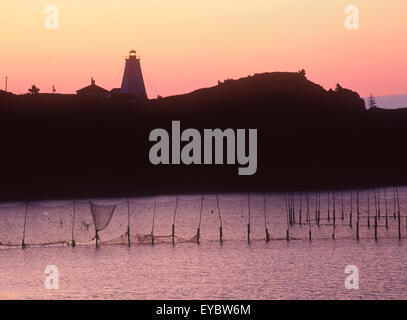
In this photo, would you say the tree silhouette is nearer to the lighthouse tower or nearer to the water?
the lighthouse tower

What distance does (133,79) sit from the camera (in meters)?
165

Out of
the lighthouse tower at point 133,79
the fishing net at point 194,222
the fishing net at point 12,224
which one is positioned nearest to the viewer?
the fishing net at point 194,222

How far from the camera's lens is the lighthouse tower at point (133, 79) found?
529 ft

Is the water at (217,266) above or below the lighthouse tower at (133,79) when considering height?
below

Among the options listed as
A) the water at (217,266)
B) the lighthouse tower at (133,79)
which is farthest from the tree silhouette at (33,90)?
the water at (217,266)

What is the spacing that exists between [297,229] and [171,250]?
35324 mm

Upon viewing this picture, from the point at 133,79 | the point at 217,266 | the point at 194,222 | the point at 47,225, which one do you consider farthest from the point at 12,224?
the point at 217,266

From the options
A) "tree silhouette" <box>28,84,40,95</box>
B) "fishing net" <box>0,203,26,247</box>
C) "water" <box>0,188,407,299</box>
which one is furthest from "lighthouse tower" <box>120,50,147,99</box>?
"water" <box>0,188,407,299</box>

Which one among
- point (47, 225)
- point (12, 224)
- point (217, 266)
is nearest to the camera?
point (217, 266)

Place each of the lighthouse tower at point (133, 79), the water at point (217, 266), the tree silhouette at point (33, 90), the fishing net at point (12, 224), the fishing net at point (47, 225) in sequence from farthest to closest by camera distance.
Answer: the tree silhouette at point (33, 90) < the lighthouse tower at point (133, 79) < the fishing net at point (47, 225) < the fishing net at point (12, 224) < the water at point (217, 266)

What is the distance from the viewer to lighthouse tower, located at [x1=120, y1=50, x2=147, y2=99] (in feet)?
529

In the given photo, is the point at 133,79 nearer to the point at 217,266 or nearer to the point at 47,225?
the point at 47,225

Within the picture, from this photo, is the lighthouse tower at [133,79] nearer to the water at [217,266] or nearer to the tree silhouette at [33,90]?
the tree silhouette at [33,90]

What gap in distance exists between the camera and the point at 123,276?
217ft
